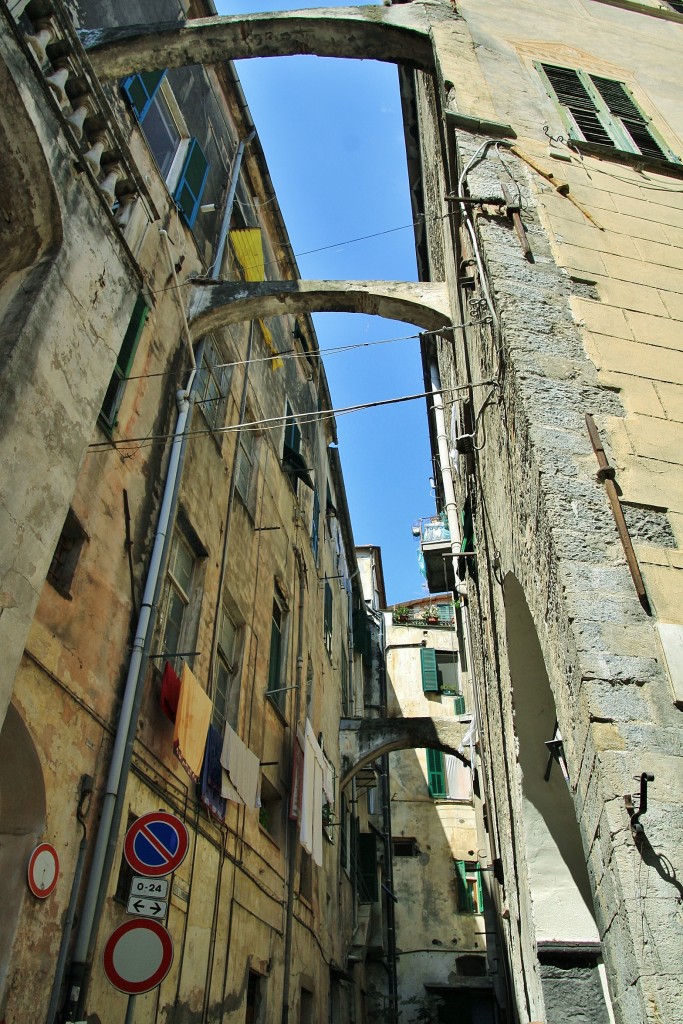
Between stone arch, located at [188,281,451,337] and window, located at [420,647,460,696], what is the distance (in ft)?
49.9

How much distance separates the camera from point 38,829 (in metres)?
4.54

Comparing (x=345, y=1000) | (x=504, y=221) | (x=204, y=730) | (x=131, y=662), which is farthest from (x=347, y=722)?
(x=504, y=221)

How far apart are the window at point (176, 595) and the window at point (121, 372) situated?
5.23 feet

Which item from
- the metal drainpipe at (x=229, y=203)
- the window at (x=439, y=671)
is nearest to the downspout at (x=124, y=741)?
the metal drainpipe at (x=229, y=203)

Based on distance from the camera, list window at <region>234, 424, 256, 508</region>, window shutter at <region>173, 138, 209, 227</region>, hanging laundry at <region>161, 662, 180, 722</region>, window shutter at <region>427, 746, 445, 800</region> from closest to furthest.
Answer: hanging laundry at <region>161, 662, 180, 722</region> → window shutter at <region>173, 138, 209, 227</region> → window at <region>234, 424, 256, 508</region> → window shutter at <region>427, 746, 445, 800</region>

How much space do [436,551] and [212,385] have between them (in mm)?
8769

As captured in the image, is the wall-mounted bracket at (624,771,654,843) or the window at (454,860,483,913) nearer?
the wall-mounted bracket at (624,771,654,843)

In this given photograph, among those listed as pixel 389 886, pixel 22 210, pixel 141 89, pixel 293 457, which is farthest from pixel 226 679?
pixel 389 886

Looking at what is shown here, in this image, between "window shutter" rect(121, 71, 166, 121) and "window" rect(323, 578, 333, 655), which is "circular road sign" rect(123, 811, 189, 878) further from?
"window" rect(323, 578, 333, 655)

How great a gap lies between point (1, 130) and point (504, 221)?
11.6 ft

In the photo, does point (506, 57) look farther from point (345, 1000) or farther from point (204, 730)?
point (345, 1000)

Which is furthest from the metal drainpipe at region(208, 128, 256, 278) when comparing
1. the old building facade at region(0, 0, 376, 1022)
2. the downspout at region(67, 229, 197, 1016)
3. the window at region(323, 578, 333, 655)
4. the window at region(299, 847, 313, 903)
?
the window at region(299, 847, 313, 903)

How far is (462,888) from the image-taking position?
19.5m

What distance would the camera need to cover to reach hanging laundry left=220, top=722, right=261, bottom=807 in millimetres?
7512
